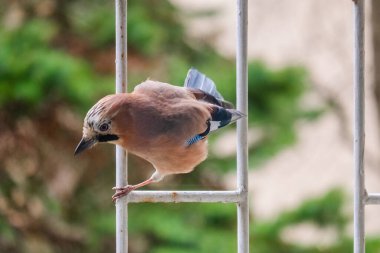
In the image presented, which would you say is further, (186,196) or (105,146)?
(105,146)

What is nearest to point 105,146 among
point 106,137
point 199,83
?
point 199,83

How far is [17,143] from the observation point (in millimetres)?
2619

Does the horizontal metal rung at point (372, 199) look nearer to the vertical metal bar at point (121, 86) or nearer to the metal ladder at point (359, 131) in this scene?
the metal ladder at point (359, 131)

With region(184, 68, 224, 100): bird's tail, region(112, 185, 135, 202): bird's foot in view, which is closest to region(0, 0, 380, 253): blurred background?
region(184, 68, 224, 100): bird's tail

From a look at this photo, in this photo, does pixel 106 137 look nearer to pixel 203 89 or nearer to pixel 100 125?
pixel 100 125

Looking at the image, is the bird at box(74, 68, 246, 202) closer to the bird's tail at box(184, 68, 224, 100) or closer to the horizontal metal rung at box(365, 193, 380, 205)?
the bird's tail at box(184, 68, 224, 100)

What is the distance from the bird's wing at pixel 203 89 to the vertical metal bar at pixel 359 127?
0.47 ft

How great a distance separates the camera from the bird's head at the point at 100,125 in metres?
0.81

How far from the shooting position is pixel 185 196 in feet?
2.86

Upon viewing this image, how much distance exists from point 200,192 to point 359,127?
0.61 ft

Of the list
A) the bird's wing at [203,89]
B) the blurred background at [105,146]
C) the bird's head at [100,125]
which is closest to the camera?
the bird's head at [100,125]

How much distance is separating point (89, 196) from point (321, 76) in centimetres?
138

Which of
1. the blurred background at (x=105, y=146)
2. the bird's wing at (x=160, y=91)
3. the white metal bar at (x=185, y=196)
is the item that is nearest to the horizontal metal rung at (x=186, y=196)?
the white metal bar at (x=185, y=196)

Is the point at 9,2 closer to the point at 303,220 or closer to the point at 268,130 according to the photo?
the point at 268,130
